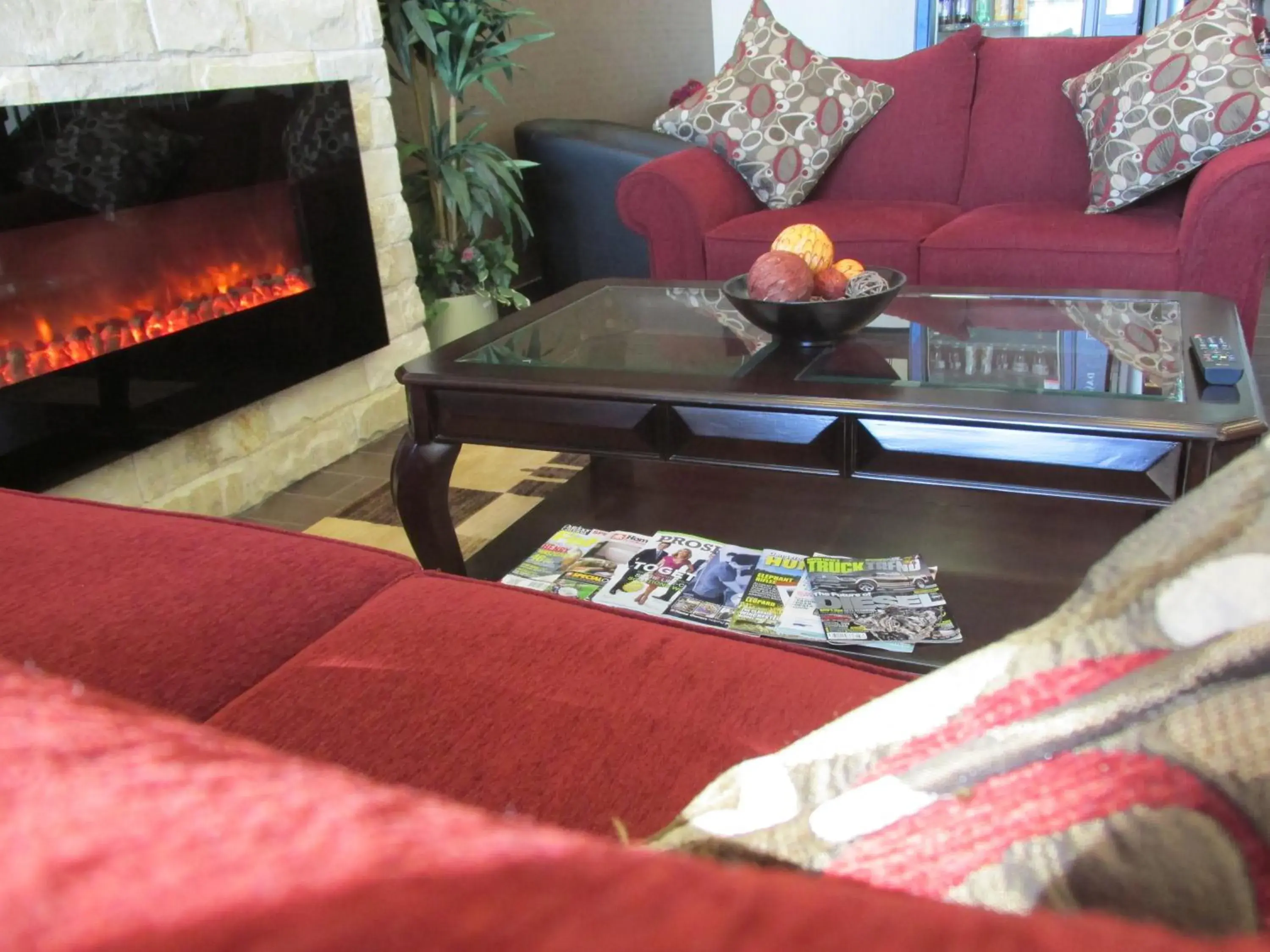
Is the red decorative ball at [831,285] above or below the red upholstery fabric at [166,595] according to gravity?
above

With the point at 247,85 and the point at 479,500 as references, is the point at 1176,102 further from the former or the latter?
the point at 247,85

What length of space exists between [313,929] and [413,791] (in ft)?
0.22

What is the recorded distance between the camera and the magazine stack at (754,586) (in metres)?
1.35

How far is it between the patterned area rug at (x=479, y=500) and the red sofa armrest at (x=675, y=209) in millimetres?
668

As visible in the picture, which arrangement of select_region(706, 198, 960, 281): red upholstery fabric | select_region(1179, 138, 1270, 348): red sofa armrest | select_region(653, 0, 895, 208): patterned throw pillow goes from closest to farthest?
1. select_region(1179, 138, 1270, 348): red sofa armrest
2. select_region(706, 198, 960, 281): red upholstery fabric
3. select_region(653, 0, 895, 208): patterned throw pillow

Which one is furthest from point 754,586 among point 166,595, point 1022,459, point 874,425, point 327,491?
point 327,491

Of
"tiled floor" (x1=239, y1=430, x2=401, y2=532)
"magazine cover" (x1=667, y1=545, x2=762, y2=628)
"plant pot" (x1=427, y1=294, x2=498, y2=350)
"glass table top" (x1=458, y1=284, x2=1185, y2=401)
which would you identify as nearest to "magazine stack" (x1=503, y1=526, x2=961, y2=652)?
"magazine cover" (x1=667, y1=545, x2=762, y2=628)

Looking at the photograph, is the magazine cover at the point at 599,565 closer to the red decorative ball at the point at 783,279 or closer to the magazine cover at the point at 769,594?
the magazine cover at the point at 769,594

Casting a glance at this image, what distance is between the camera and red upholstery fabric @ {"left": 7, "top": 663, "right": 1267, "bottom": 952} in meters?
0.19

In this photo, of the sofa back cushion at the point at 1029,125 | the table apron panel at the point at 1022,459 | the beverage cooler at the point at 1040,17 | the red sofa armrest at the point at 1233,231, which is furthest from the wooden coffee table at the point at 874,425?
the beverage cooler at the point at 1040,17

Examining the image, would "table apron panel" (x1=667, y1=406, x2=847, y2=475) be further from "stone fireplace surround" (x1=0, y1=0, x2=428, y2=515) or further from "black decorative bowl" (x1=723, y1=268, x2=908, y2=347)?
"stone fireplace surround" (x1=0, y1=0, x2=428, y2=515)

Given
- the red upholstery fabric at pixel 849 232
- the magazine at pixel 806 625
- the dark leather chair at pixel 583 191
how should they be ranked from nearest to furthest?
the magazine at pixel 806 625 < the red upholstery fabric at pixel 849 232 < the dark leather chair at pixel 583 191

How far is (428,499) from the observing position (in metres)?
1.64

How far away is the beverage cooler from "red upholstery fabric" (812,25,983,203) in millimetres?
1656
